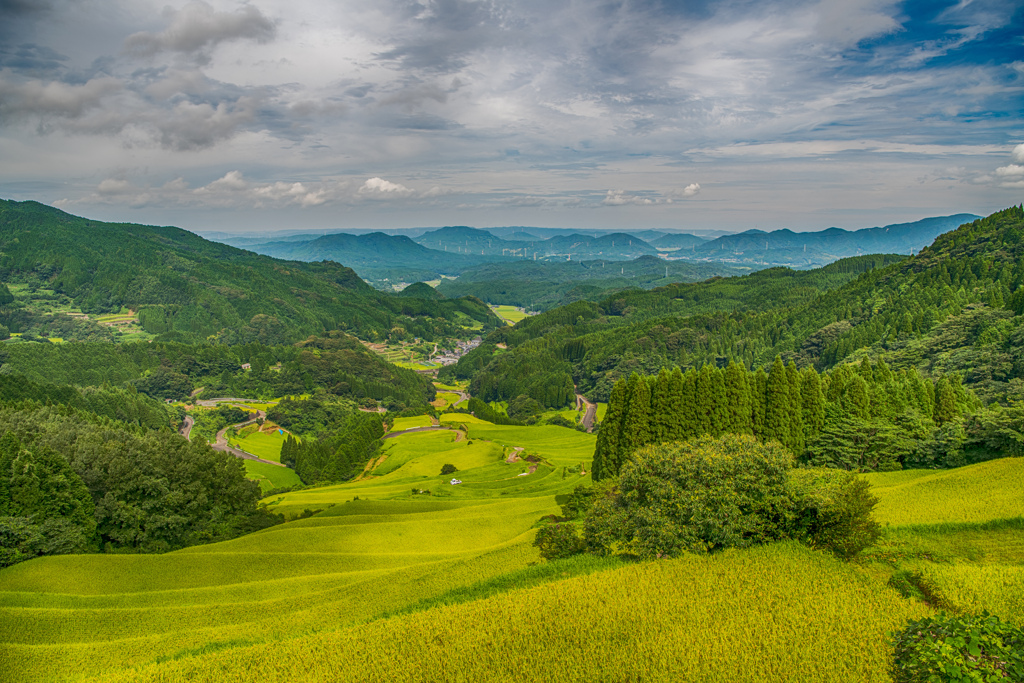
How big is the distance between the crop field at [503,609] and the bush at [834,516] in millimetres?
884

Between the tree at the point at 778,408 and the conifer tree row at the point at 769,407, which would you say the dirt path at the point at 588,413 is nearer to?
the conifer tree row at the point at 769,407

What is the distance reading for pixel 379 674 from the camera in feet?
52.9

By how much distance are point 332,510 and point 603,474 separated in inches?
1260

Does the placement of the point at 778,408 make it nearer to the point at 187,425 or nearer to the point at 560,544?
the point at 560,544

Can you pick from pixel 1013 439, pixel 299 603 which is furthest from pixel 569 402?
pixel 299 603

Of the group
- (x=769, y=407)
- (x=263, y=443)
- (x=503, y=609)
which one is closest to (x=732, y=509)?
A: (x=503, y=609)

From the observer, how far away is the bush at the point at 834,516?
2105 centimetres

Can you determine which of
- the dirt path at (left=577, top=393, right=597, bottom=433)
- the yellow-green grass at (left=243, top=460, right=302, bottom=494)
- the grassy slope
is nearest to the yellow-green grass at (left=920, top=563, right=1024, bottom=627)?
the grassy slope

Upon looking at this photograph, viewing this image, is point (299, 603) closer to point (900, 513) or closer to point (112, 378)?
point (900, 513)

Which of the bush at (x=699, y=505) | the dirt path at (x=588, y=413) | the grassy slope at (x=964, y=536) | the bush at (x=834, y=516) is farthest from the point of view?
the dirt path at (x=588, y=413)

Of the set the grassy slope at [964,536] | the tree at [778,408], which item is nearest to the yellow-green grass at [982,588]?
the grassy slope at [964,536]

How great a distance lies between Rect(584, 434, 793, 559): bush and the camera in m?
22.8

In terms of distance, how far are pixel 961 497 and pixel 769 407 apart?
31415 millimetres

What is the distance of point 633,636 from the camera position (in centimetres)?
1662
